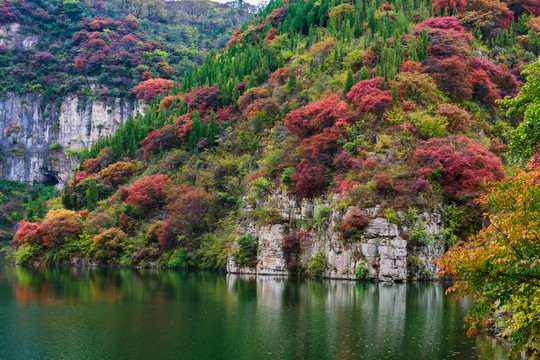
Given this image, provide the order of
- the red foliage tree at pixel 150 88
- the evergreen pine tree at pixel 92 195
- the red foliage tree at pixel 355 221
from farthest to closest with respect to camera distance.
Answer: the red foliage tree at pixel 150 88, the evergreen pine tree at pixel 92 195, the red foliage tree at pixel 355 221

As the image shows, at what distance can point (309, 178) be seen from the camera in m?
46.8

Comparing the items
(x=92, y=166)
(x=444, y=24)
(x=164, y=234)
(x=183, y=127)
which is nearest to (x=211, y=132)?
(x=183, y=127)

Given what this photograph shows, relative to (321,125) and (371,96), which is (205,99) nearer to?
(321,125)

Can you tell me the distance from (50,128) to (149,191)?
56308mm

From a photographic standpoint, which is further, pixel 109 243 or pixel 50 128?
pixel 50 128

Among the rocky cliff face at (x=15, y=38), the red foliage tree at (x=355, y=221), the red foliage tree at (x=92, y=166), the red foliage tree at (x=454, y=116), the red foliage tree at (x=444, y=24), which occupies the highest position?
the rocky cliff face at (x=15, y=38)

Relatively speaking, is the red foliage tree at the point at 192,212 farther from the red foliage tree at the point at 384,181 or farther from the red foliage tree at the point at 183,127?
the red foliage tree at the point at 384,181

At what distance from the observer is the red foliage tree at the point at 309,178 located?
154ft

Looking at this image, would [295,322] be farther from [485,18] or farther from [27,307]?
[485,18]

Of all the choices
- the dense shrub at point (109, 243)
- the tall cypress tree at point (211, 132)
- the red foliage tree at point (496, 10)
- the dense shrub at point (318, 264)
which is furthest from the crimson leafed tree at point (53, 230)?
the red foliage tree at point (496, 10)

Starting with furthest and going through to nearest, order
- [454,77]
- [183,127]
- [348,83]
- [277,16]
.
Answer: [277,16] → [183,127] → [348,83] → [454,77]

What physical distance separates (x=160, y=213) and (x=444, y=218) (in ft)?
105

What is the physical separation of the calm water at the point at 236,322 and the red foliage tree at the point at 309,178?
10877 mm

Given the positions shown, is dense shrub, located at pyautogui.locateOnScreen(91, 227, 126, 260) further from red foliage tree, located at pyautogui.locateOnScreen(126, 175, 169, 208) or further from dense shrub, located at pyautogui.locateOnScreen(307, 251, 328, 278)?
dense shrub, located at pyautogui.locateOnScreen(307, 251, 328, 278)
